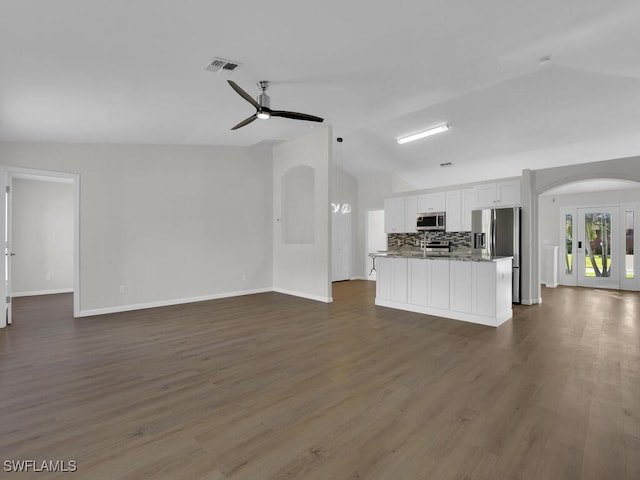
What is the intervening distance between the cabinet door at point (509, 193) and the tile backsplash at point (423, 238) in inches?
50.3

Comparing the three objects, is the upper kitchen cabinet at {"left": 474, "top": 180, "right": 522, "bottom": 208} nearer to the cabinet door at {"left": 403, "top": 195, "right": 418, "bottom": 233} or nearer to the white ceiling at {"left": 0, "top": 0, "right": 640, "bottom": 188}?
the white ceiling at {"left": 0, "top": 0, "right": 640, "bottom": 188}

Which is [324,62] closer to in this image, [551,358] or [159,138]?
[159,138]

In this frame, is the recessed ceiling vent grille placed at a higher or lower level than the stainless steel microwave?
higher

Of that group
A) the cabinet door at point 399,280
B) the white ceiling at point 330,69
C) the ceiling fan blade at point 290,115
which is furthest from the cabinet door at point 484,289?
the ceiling fan blade at point 290,115

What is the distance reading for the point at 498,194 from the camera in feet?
21.7

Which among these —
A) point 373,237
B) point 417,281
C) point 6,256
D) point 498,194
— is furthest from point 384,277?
point 6,256

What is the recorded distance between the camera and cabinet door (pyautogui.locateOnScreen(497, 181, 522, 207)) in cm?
630

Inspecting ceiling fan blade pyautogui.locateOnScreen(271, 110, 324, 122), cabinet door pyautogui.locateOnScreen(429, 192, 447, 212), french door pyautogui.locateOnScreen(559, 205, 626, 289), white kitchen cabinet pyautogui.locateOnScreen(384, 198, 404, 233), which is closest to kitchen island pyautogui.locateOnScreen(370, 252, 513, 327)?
ceiling fan blade pyautogui.locateOnScreen(271, 110, 324, 122)

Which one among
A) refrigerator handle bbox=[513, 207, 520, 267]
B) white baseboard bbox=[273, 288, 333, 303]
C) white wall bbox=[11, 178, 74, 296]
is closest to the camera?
refrigerator handle bbox=[513, 207, 520, 267]

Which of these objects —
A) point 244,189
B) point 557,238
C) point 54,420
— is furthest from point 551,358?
point 557,238

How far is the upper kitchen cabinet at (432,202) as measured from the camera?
7.74m

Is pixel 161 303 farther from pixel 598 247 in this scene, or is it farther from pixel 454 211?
pixel 598 247

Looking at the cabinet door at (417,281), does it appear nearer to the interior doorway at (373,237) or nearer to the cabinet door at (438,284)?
the cabinet door at (438,284)

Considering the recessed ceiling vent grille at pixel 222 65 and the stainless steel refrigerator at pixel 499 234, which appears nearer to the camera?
the recessed ceiling vent grille at pixel 222 65
